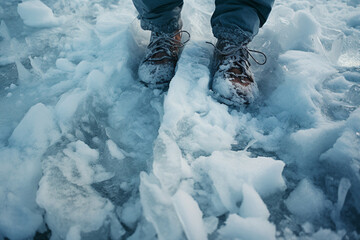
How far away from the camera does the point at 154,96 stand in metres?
1.20

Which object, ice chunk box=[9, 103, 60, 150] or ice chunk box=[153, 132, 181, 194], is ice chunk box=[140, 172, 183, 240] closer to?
ice chunk box=[153, 132, 181, 194]

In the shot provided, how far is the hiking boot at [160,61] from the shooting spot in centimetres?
123

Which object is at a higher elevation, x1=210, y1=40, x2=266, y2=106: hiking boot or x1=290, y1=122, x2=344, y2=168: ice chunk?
x1=210, y1=40, x2=266, y2=106: hiking boot

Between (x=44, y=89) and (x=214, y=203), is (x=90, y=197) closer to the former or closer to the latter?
(x=214, y=203)

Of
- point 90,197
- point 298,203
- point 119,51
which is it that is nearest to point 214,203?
point 298,203

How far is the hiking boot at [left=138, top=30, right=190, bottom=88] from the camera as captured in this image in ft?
4.03

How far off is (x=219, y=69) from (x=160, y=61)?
38cm

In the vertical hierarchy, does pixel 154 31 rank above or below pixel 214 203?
above

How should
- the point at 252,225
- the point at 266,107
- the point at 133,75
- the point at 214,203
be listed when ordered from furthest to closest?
the point at 133,75 < the point at 266,107 < the point at 214,203 < the point at 252,225

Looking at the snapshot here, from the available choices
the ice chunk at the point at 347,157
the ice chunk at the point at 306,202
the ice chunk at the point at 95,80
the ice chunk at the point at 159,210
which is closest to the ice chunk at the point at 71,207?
the ice chunk at the point at 159,210

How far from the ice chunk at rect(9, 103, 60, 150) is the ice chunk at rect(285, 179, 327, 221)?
1044mm

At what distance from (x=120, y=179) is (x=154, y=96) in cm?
54

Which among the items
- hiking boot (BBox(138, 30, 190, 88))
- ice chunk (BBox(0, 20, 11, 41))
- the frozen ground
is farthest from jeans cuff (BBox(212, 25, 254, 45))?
ice chunk (BBox(0, 20, 11, 41))

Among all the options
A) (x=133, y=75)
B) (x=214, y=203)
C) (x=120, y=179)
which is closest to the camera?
(x=214, y=203)
